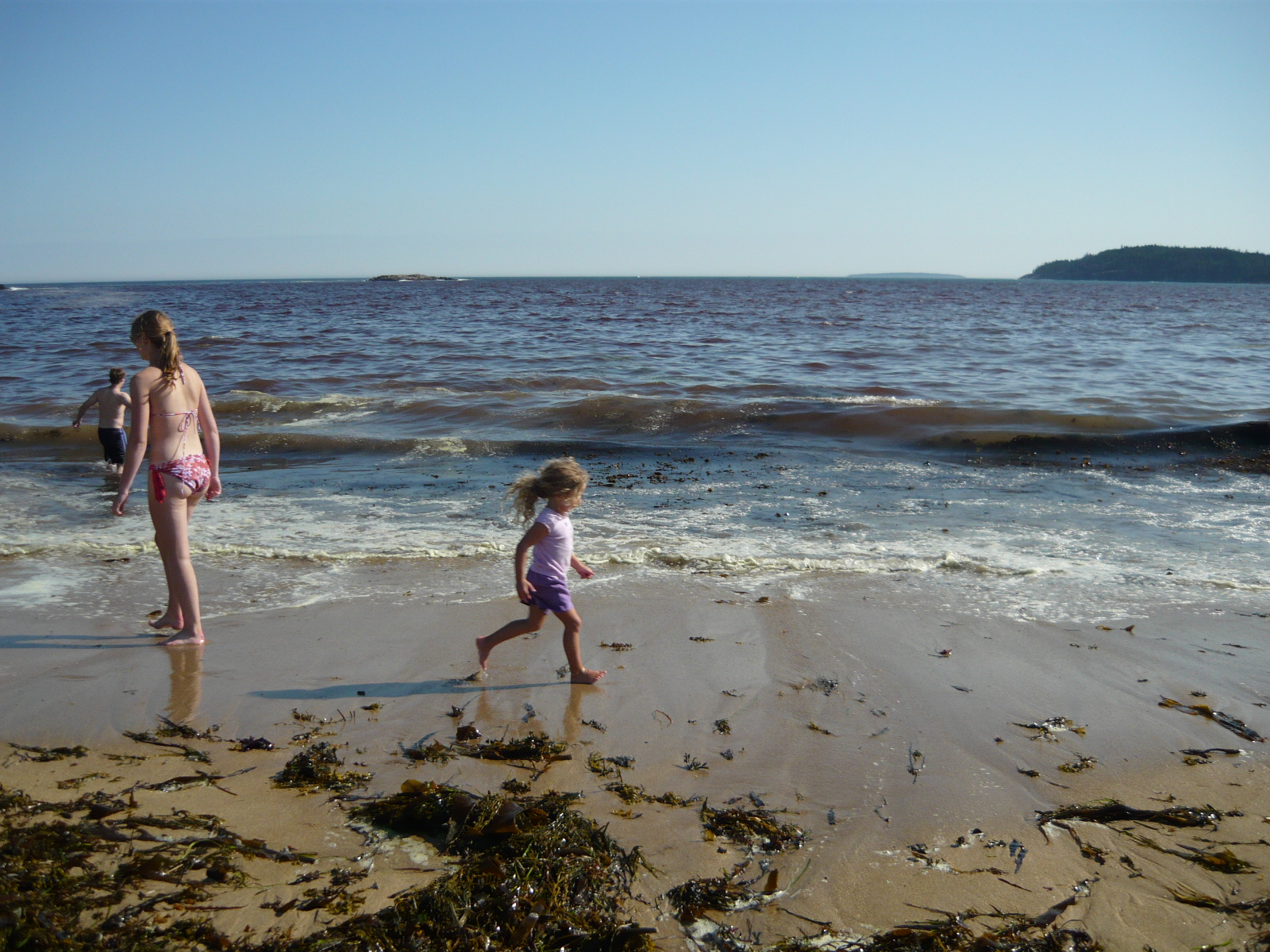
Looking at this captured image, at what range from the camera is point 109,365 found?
1950cm

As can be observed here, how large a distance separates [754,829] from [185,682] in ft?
9.52

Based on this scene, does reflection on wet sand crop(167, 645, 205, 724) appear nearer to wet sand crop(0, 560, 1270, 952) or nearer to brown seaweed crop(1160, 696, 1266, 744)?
wet sand crop(0, 560, 1270, 952)

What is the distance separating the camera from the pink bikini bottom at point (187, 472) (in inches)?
173

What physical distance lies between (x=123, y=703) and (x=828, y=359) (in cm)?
1961

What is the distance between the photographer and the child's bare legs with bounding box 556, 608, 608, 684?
4.06 m

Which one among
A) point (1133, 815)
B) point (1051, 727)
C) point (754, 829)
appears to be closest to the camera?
point (754, 829)

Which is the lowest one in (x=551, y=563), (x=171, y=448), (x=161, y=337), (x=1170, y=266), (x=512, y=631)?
(x=512, y=631)

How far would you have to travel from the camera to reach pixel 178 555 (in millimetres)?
4457

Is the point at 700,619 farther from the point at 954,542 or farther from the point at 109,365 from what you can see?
the point at 109,365

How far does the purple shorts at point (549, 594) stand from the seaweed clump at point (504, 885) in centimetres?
124

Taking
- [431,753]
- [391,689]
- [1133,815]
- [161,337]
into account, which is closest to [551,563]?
[391,689]

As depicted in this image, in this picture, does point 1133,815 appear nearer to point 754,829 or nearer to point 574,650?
point 754,829

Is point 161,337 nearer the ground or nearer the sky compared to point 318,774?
nearer the sky

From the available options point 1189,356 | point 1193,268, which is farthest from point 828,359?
point 1193,268
